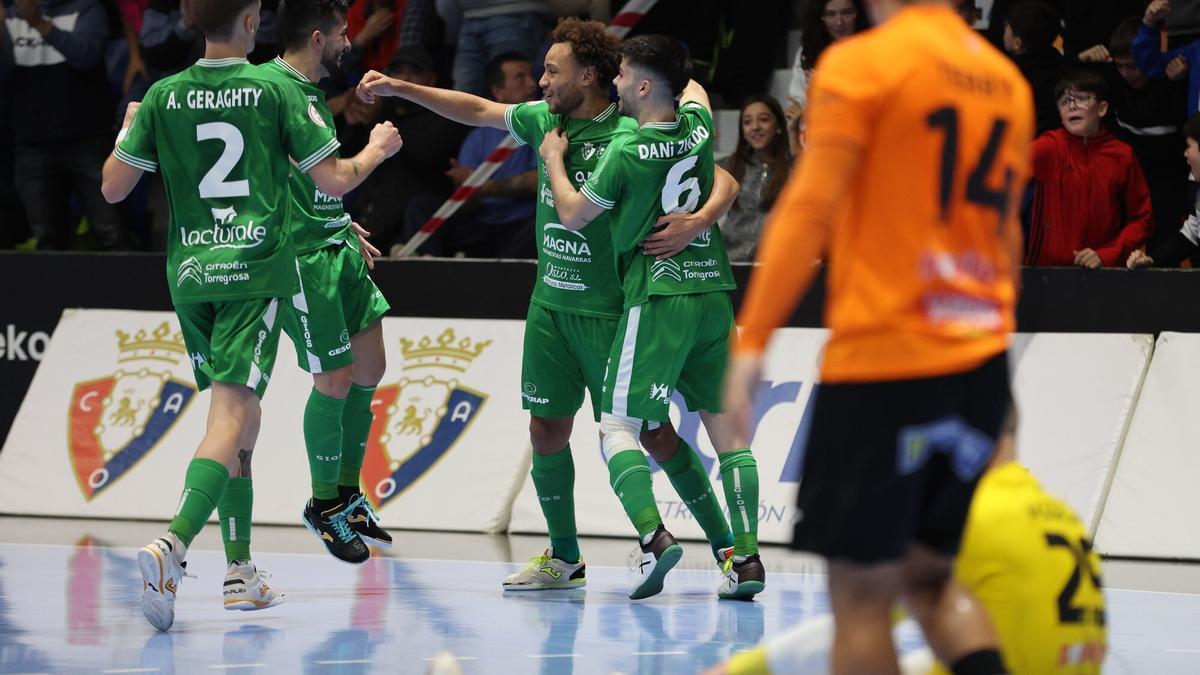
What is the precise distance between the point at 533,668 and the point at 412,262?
4.63 meters

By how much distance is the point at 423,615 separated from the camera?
6.29 metres

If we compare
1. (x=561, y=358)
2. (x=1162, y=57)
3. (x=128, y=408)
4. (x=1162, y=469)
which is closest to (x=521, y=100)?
(x=128, y=408)

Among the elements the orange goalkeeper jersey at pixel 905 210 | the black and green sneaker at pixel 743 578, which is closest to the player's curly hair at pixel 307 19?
the black and green sneaker at pixel 743 578

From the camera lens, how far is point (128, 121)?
20.0 feet

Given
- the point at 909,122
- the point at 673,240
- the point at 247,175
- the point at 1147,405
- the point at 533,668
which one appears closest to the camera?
the point at 909,122

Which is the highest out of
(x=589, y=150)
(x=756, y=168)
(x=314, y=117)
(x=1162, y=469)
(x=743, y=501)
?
(x=314, y=117)

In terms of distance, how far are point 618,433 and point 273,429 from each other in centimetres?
322

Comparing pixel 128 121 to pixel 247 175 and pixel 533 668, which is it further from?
pixel 533 668

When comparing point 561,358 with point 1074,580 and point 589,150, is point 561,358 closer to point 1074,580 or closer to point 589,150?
point 589,150

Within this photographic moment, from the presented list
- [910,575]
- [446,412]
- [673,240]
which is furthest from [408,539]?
[910,575]

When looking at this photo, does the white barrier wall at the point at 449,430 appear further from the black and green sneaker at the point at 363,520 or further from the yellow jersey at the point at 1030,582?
the yellow jersey at the point at 1030,582

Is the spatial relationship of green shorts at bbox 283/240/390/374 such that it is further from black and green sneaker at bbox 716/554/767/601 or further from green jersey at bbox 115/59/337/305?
black and green sneaker at bbox 716/554/767/601

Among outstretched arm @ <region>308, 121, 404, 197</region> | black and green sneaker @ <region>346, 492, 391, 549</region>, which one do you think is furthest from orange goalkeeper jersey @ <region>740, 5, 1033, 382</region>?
black and green sneaker @ <region>346, 492, 391, 549</region>

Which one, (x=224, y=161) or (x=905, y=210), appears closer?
(x=905, y=210)
